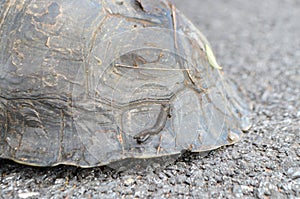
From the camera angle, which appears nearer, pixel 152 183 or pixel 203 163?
pixel 152 183

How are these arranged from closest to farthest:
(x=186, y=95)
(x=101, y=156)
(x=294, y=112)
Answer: (x=101, y=156) → (x=186, y=95) → (x=294, y=112)

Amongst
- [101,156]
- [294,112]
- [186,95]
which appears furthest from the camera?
[294,112]

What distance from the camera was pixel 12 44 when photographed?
6.24 feet

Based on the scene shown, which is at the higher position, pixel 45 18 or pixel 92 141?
pixel 45 18

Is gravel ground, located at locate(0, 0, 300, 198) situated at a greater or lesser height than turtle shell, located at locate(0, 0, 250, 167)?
lesser

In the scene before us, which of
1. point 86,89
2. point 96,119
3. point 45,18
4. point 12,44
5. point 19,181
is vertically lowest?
point 19,181

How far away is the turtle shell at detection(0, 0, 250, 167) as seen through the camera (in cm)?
183

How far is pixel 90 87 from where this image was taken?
6.03 ft

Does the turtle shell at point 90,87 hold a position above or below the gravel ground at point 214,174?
above

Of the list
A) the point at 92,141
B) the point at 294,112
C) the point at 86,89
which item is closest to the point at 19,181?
the point at 92,141

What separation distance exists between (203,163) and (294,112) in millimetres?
1025

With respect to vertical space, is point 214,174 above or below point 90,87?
below

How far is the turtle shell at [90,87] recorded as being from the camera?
1.83m

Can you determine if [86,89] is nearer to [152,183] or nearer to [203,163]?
[152,183]
